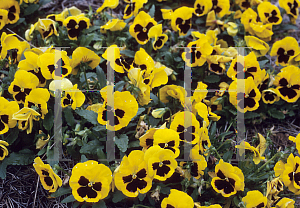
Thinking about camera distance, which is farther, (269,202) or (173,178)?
(173,178)

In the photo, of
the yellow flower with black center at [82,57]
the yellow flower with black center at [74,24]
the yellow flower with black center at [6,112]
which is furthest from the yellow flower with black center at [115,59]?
the yellow flower with black center at [6,112]

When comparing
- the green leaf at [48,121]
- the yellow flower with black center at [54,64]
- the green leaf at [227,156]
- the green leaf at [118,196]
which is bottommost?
the green leaf at [118,196]

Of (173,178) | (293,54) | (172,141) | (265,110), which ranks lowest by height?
(173,178)

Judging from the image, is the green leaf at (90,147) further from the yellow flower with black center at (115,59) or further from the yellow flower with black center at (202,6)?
the yellow flower with black center at (202,6)

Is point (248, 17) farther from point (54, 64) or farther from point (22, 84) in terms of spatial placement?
point (22, 84)

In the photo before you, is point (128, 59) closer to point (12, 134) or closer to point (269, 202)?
point (12, 134)

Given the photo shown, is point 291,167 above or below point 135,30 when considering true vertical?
below

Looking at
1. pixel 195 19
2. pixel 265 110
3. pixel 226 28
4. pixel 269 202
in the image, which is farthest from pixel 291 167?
pixel 195 19
